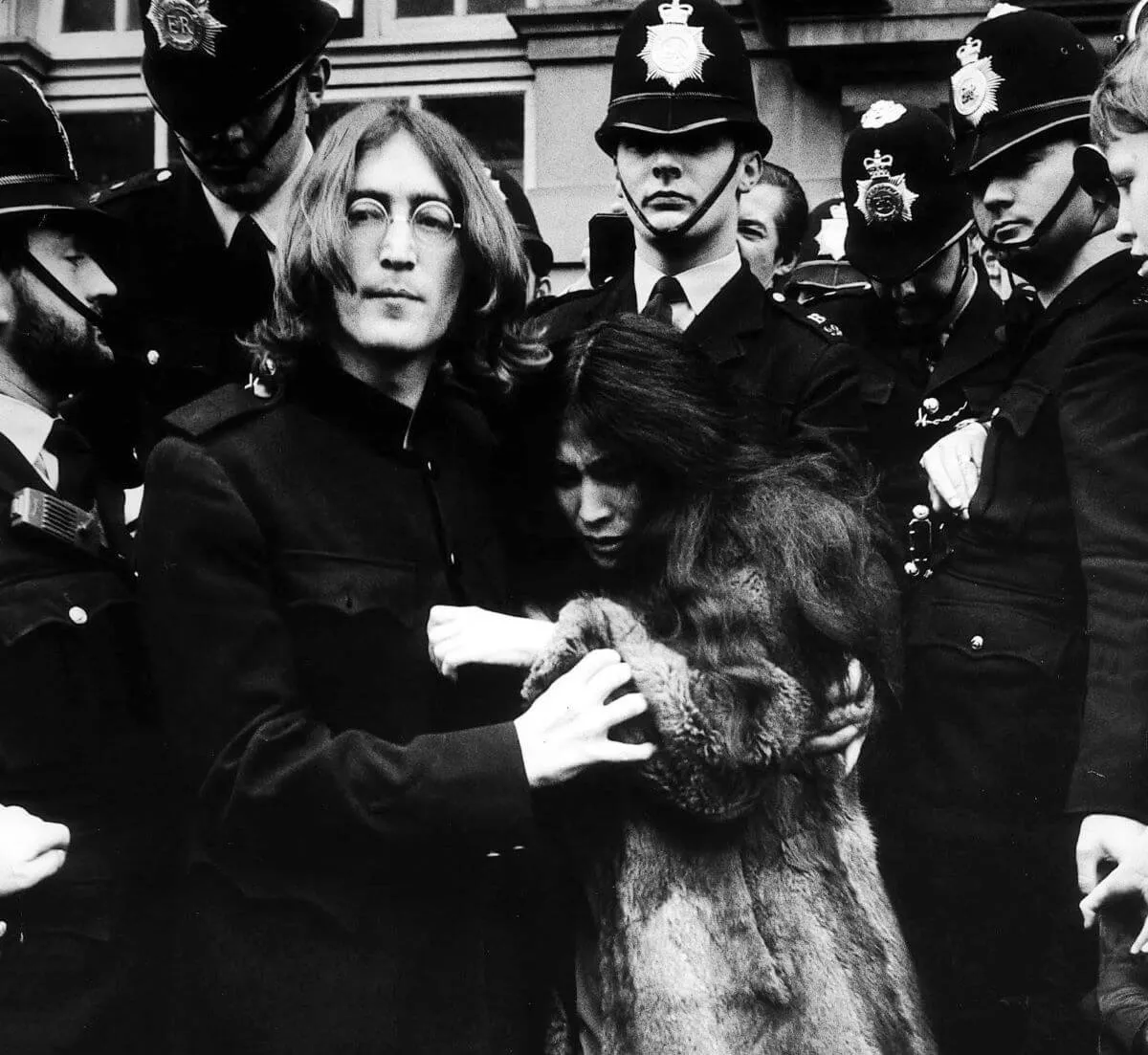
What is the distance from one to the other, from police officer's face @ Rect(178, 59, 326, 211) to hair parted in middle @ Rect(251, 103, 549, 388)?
77 centimetres

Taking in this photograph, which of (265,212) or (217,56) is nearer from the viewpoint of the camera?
(217,56)

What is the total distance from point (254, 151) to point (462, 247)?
971 mm

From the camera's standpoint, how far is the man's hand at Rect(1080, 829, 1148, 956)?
2871 millimetres

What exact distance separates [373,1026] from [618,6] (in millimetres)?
4778

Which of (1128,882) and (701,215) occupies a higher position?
(701,215)

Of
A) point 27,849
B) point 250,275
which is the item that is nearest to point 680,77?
point 250,275

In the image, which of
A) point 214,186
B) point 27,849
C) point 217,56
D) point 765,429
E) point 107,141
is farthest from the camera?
point 107,141

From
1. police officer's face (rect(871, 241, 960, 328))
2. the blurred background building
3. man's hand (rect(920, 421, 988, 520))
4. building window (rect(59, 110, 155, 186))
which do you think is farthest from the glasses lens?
building window (rect(59, 110, 155, 186))

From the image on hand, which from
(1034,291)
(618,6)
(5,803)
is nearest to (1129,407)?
(1034,291)

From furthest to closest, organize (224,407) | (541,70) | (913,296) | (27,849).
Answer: (541,70) < (913,296) < (27,849) < (224,407)

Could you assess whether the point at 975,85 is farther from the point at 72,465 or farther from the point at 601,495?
the point at 72,465

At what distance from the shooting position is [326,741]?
286 centimetres

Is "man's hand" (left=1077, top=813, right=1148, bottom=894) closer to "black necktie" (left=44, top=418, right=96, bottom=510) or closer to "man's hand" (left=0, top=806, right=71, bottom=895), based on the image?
"man's hand" (left=0, top=806, right=71, bottom=895)

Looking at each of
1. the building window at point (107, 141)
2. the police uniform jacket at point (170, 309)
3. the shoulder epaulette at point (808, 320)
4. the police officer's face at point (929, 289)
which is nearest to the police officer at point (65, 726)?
the police uniform jacket at point (170, 309)
